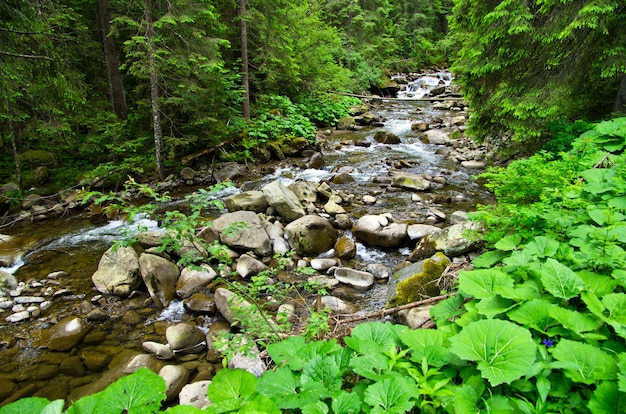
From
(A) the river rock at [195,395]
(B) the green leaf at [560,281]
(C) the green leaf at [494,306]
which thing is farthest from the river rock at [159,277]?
(B) the green leaf at [560,281]

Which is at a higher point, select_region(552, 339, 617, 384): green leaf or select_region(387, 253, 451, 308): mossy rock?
select_region(552, 339, 617, 384): green leaf

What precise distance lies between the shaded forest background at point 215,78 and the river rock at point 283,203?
157 inches

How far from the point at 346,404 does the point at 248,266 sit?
4916mm

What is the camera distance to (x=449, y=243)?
18.3ft

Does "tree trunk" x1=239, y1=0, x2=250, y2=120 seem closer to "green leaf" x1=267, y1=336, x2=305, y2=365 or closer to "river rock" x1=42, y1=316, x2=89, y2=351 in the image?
"river rock" x1=42, y1=316, x2=89, y2=351

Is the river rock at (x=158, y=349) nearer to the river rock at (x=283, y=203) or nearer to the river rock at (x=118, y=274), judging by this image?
the river rock at (x=118, y=274)

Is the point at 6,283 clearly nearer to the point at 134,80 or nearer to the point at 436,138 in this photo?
the point at 134,80

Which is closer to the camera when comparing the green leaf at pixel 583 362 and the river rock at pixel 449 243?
the green leaf at pixel 583 362

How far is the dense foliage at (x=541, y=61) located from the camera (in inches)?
239

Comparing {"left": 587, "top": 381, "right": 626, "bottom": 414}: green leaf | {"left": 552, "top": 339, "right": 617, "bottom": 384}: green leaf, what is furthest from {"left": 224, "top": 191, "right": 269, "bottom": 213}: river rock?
{"left": 587, "top": 381, "right": 626, "bottom": 414}: green leaf

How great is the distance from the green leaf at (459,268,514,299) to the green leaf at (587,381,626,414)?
0.72 meters

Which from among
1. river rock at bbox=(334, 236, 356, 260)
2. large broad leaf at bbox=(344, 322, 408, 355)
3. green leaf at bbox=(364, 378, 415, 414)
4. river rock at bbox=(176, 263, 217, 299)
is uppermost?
green leaf at bbox=(364, 378, 415, 414)

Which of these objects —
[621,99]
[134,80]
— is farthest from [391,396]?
[134,80]

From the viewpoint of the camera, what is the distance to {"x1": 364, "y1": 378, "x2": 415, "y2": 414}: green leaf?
149 centimetres
